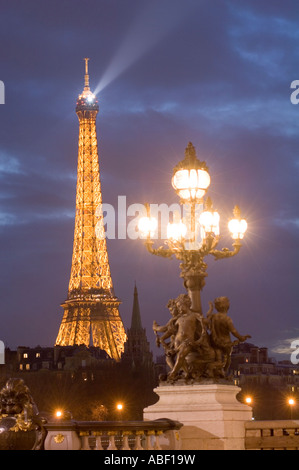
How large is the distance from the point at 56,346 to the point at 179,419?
120 meters

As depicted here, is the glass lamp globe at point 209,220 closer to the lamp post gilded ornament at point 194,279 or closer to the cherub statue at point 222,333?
the lamp post gilded ornament at point 194,279

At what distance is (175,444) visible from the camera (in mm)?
22031

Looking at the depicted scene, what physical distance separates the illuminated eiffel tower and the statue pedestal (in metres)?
108

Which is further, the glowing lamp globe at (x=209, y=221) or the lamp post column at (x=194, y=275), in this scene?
the glowing lamp globe at (x=209, y=221)

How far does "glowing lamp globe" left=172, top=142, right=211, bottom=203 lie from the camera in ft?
85.6

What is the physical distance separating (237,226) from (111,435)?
23.4 feet

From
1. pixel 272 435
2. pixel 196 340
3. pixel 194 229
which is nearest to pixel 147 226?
pixel 194 229

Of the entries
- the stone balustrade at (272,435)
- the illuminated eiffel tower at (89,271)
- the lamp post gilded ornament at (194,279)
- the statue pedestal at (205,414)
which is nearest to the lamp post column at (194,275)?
the lamp post gilded ornament at (194,279)

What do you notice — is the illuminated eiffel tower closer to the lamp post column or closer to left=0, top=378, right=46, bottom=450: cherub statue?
the lamp post column

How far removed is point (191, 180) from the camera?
26.1 m

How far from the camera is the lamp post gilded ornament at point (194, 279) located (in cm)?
2459
